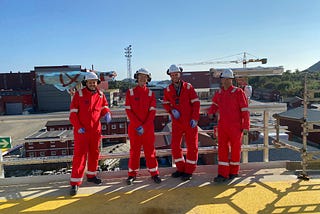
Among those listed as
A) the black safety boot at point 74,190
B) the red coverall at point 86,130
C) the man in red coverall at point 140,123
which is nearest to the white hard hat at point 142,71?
the man in red coverall at point 140,123

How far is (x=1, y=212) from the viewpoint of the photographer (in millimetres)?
2904

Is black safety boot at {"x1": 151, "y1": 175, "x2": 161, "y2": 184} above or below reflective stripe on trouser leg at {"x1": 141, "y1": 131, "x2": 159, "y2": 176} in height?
below

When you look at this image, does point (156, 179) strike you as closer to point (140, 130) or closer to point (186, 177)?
point (186, 177)

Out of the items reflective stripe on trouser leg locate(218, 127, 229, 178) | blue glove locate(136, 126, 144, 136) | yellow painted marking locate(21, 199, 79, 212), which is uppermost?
blue glove locate(136, 126, 144, 136)

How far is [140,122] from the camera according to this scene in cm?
363

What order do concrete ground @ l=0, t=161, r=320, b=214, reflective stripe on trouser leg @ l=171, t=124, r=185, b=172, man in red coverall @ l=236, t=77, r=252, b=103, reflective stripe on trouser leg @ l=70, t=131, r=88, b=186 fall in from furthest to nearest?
man in red coverall @ l=236, t=77, r=252, b=103 < reflective stripe on trouser leg @ l=171, t=124, r=185, b=172 < reflective stripe on trouser leg @ l=70, t=131, r=88, b=186 < concrete ground @ l=0, t=161, r=320, b=214

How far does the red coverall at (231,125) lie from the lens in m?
3.65

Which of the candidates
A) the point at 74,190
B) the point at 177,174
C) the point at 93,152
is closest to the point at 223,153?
the point at 177,174

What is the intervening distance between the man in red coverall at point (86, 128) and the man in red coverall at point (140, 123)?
434mm

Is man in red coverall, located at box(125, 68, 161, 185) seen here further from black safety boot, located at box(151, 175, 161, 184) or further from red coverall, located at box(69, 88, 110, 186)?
red coverall, located at box(69, 88, 110, 186)

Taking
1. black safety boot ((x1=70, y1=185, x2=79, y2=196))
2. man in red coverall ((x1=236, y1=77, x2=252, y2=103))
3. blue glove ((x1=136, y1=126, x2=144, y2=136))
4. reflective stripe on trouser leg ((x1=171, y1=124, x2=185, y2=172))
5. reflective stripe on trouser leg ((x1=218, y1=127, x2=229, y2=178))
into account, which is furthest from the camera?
man in red coverall ((x1=236, y1=77, x2=252, y2=103))

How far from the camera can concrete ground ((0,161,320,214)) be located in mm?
2918

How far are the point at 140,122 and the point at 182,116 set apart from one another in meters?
0.59

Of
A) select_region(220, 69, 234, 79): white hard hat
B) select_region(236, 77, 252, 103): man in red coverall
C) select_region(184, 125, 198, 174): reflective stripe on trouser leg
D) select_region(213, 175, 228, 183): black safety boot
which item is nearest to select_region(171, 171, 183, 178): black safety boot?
select_region(184, 125, 198, 174): reflective stripe on trouser leg
